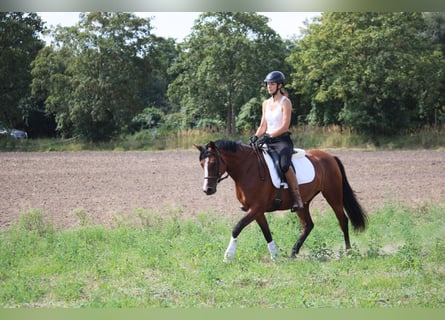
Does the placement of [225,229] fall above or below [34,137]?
below

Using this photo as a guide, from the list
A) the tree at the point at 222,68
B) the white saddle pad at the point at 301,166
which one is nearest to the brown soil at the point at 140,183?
the tree at the point at 222,68

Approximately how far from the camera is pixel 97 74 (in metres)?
7.10

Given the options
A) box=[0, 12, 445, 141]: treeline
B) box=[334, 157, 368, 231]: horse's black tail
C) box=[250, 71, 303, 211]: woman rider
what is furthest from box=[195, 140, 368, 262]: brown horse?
box=[0, 12, 445, 141]: treeline

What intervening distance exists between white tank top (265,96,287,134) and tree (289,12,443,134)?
161 centimetres

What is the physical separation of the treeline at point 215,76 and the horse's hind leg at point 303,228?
150 centimetres

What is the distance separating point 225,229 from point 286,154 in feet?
4.41

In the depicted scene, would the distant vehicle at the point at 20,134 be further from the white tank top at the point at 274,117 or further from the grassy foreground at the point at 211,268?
the white tank top at the point at 274,117

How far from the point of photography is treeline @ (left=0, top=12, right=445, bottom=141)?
653 cm

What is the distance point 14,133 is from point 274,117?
116 inches

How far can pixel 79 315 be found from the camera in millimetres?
4648

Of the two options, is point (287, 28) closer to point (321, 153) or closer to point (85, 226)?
point (321, 153)

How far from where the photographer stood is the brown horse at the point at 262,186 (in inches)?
199

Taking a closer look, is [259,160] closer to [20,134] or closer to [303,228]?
[303,228]

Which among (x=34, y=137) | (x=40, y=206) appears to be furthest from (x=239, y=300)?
(x=34, y=137)
